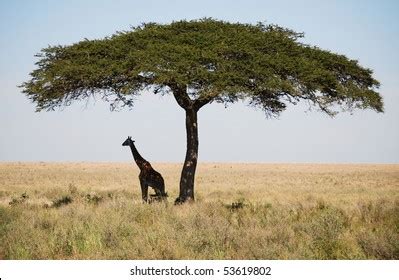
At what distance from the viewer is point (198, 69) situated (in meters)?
15.1

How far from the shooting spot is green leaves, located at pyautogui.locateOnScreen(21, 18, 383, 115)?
15.3 metres

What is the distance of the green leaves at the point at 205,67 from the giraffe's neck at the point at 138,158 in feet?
5.76

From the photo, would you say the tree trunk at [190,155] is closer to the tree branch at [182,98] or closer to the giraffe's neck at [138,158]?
the tree branch at [182,98]

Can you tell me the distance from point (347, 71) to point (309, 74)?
2.54 m

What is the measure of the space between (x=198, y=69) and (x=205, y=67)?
51 centimetres

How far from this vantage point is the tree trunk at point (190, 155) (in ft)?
59.4

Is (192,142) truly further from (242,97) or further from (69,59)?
(69,59)

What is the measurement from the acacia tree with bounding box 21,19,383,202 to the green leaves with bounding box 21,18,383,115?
3cm
